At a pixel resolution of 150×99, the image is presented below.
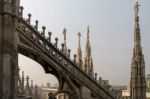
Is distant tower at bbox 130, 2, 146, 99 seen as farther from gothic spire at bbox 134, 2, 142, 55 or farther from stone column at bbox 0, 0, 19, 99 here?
stone column at bbox 0, 0, 19, 99

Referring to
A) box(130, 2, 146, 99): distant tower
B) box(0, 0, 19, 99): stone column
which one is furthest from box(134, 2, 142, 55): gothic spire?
box(0, 0, 19, 99): stone column

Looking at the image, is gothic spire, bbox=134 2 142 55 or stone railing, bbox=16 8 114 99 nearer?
stone railing, bbox=16 8 114 99

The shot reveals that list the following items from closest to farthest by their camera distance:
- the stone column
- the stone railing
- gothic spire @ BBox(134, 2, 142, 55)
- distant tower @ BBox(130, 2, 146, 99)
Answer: the stone column < the stone railing < distant tower @ BBox(130, 2, 146, 99) < gothic spire @ BBox(134, 2, 142, 55)

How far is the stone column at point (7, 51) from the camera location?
24.5 ft

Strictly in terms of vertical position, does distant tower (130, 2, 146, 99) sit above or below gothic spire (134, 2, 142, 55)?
below

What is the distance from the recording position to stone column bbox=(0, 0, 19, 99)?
7.47m

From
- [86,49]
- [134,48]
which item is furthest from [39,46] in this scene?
[86,49]

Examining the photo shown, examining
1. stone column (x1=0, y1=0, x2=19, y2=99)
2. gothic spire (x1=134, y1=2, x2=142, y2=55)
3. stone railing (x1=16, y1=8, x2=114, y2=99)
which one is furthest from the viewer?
gothic spire (x1=134, y1=2, x2=142, y2=55)

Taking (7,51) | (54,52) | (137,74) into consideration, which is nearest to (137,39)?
(137,74)

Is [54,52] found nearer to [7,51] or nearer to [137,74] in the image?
[137,74]

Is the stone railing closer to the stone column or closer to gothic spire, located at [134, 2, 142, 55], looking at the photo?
gothic spire, located at [134, 2, 142, 55]

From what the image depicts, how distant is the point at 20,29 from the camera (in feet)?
46.9

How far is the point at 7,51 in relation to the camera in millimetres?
7535

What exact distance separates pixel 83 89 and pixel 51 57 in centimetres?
271
